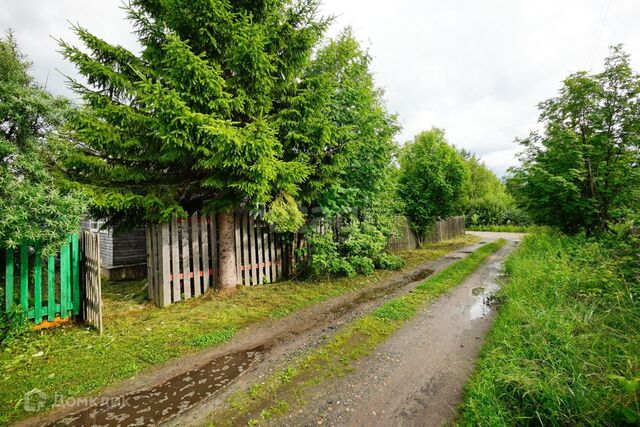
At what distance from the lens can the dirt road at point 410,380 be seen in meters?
2.34

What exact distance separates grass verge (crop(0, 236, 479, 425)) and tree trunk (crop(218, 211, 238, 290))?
1.02 feet

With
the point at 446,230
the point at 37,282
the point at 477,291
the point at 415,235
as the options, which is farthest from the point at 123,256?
the point at 446,230

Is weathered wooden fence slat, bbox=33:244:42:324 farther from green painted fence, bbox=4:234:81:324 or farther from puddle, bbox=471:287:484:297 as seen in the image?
puddle, bbox=471:287:484:297

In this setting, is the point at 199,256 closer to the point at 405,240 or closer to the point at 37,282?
the point at 37,282

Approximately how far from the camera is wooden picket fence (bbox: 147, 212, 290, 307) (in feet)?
17.4

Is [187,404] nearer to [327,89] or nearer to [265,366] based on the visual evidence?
[265,366]

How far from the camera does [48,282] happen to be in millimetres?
4004

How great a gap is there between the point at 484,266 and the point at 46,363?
1122cm

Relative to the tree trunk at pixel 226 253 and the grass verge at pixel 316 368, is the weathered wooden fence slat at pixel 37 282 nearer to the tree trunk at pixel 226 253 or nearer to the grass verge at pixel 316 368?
the tree trunk at pixel 226 253

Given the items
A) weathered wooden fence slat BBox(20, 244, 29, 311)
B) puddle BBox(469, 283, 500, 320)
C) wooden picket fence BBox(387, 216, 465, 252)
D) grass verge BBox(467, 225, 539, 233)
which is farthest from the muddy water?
grass verge BBox(467, 225, 539, 233)

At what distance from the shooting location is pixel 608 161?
6.69 meters

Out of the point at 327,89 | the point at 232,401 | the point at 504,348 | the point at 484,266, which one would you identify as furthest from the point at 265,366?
the point at 484,266

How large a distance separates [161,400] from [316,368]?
169 centimetres

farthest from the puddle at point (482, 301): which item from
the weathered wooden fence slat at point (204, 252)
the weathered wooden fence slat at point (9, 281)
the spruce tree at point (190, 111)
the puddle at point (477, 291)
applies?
the weathered wooden fence slat at point (9, 281)
